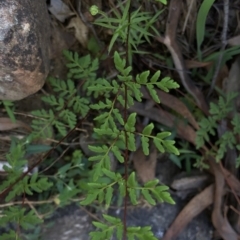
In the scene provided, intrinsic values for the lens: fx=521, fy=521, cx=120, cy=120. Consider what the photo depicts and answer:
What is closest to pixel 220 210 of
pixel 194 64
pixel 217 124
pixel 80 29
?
pixel 217 124

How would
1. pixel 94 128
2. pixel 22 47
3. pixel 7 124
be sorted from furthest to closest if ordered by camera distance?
1. pixel 7 124
2. pixel 22 47
3. pixel 94 128

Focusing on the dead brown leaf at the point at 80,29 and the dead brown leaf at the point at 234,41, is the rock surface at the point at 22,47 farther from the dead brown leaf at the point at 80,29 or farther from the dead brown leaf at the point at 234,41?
the dead brown leaf at the point at 234,41

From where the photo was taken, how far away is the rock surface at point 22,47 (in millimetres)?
1656

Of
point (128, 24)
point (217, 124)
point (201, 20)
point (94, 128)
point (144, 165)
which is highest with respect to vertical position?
point (128, 24)

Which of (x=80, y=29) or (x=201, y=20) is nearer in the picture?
(x=201, y=20)

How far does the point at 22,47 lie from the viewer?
1.70 metres

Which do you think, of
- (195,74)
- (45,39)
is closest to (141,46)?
(195,74)

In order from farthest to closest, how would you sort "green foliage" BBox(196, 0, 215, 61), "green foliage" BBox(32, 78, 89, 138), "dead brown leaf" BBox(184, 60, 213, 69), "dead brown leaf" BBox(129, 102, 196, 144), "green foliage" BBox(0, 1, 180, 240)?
"dead brown leaf" BBox(129, 102, 196, 144) → "dead brown leaf" BBox(184, 60, 213, 69) → "green foliage" BBox(32, 78, 89, 138) → "green foliage" BBox(196, 0, 215, 61) → "green foliage" BBox(0, 1, 180, 240)

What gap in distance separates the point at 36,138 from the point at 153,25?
2.10 ft

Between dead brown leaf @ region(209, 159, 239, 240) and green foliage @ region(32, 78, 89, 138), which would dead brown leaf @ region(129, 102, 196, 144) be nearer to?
dead brown leaf @ region(209, 159, 239, 240)

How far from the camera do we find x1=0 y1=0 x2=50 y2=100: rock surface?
65.2 inches

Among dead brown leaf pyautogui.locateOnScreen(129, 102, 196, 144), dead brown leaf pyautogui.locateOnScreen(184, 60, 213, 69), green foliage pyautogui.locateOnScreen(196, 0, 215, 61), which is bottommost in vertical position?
dead brown leaf pyautogui.locateOnScreen(129, 102, 196, 144)

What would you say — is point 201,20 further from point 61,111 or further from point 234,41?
point 61,111

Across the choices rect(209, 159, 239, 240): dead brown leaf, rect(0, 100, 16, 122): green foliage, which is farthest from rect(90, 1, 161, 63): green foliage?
rect(209, 159, 239, 240): dead brown leaf
